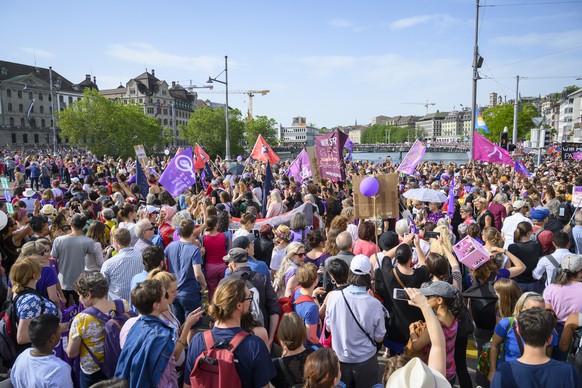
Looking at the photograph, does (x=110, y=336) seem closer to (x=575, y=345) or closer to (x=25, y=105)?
(x=575, y=345)

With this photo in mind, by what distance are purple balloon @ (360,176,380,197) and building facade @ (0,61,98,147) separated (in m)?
90.6

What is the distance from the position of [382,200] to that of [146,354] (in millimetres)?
4252

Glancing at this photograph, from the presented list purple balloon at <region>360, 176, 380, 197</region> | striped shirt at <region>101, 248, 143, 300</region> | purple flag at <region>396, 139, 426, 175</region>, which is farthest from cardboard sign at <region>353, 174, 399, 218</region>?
purple flag at <region>396, 139, 426, 175</region>

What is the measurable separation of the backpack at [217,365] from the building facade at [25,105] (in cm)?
9271

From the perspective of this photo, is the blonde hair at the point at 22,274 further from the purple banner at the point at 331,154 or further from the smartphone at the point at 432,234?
the purple banner at the point at 331,154

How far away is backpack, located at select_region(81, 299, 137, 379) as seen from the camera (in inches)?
126

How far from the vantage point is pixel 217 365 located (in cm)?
267

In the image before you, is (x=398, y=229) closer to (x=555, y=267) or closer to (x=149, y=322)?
(x=555, y=267)

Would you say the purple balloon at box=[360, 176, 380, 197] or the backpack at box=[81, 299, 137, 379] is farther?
the purple balloon at box=[360, 176, 380, 197]

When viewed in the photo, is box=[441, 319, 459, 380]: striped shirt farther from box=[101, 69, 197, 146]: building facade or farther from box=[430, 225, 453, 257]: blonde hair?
box=[101, 69, 197, 146]: building facade

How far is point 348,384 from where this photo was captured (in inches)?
141

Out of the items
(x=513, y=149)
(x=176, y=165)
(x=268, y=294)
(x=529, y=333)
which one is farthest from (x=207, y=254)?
(x=513, y=149)

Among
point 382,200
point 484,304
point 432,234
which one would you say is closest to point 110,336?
point 484,304

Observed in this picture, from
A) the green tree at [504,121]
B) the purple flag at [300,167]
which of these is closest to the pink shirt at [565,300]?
the purple flag at [300,167]
